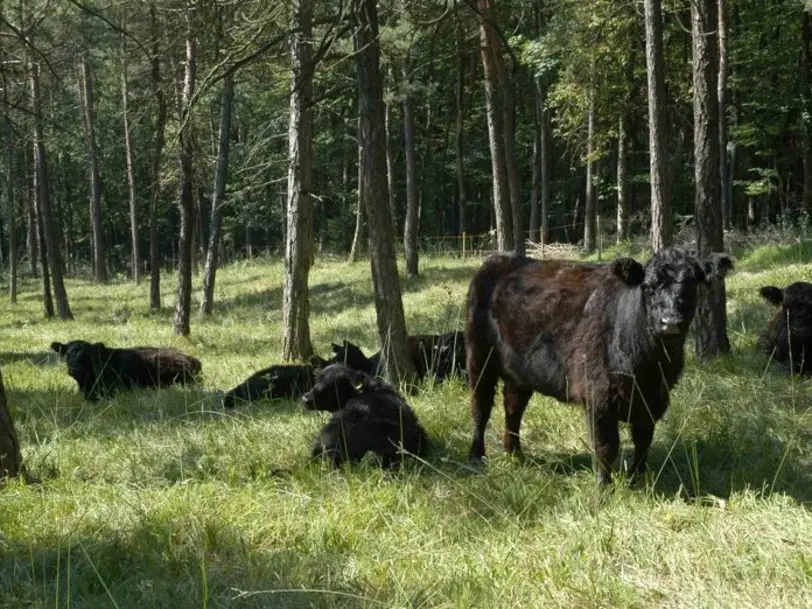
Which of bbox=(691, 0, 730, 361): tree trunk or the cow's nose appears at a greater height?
bbox=(691, 0, 730, 361): tree trunk

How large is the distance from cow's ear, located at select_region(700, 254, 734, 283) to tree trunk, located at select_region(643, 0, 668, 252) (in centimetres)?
645

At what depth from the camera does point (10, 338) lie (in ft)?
68.7

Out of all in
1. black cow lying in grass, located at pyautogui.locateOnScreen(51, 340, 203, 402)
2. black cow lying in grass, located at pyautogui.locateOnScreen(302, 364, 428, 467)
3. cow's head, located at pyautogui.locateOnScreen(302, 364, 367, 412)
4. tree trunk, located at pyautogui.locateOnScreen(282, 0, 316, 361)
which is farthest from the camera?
tree trunk, located at pyautogui.locateOnScreen(282, 0, 316, 361)

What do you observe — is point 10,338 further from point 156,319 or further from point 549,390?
point 549,390

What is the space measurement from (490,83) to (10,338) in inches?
544

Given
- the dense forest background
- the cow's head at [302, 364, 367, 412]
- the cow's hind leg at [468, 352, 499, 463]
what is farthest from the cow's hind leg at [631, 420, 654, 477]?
the dense forest background

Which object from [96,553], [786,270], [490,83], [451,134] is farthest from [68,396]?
[451,134]

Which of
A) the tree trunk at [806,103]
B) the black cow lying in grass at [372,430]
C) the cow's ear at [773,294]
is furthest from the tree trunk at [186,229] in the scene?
the tree trunk at [806,103]

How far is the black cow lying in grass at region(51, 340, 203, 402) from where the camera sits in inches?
440

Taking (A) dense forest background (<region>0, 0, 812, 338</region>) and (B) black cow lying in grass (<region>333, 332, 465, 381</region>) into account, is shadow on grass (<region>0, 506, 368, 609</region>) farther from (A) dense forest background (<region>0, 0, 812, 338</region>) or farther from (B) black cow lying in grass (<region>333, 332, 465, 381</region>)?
(B) black cow lying in grass (<region>333, 332, 465, 381</region>)

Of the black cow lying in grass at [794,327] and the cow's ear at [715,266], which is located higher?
the cow's ear at [715,266]

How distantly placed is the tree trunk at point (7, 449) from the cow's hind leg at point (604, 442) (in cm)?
414

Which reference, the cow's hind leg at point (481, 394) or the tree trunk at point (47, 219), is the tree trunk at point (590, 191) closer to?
the tree trunk at point (47, 219)

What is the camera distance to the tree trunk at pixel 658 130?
11.6 meters
